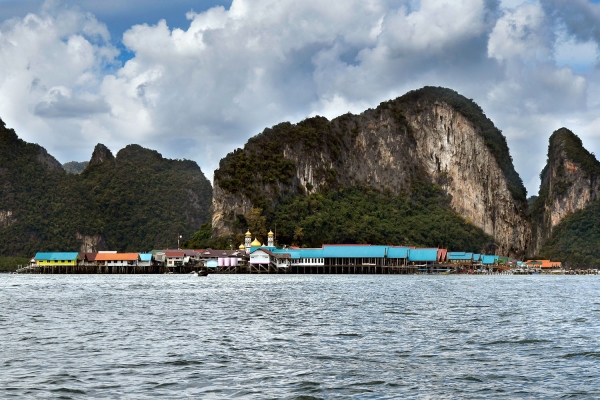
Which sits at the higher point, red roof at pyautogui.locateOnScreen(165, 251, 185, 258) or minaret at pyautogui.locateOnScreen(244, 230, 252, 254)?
minaret at pyautogui.locateOnScreen(244, 230, 252, 254)

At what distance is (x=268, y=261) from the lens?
138250 mm

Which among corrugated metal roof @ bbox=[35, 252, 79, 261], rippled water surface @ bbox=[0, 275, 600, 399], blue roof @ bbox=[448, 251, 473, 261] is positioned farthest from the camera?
blue roof @ bbox=[448, 251, 473, 261]

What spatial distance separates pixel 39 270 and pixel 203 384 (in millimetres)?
138380

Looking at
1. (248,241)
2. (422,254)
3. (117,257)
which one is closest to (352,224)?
(422,254)

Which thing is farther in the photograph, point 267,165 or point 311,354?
point 267,165

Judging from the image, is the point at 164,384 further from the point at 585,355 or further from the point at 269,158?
the point at 269,158

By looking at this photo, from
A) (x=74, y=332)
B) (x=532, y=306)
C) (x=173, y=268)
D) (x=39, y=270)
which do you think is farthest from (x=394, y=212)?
(x=74, y=332)

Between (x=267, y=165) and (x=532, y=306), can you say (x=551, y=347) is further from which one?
(x=267, y=165)

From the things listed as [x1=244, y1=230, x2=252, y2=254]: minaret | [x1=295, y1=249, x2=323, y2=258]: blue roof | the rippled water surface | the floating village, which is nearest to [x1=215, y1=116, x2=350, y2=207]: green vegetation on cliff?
the floating village

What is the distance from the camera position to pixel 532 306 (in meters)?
48.5

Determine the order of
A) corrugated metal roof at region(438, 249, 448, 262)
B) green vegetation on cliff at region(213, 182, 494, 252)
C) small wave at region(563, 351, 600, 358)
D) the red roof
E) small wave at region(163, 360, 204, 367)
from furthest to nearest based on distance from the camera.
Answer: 1. green vegetation on cliff at region(213, 182, 494, 252)
2. corrugated metal roof at region(438, 249, 448, 262)
3. the red roof
4. small wave at region(563, 351, 600, 358)
5. small wave at region(163, 360, 204, 367)

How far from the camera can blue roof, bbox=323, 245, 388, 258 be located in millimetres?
138375

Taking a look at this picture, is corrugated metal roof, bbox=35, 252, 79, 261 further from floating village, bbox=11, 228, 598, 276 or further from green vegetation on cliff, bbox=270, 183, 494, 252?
green vegetation on cliff, bbox=270, 183, 494, 252

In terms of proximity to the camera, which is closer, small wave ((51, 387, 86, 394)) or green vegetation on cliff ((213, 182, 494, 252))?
small wave ((51, 387, 86, 394))
